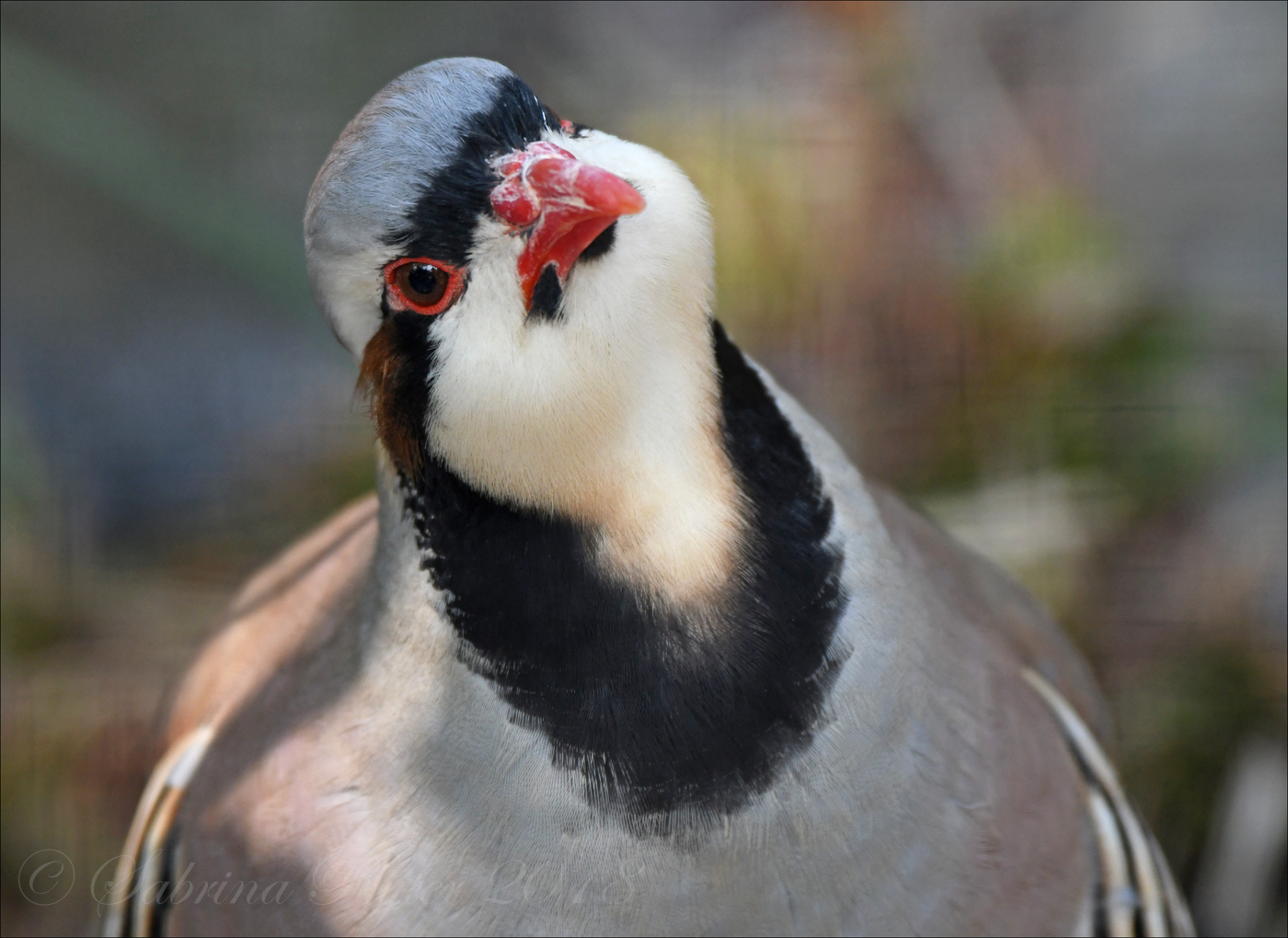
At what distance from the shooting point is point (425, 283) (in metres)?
1.36

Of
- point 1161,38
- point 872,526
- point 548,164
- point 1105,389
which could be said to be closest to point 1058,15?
point 1161,38

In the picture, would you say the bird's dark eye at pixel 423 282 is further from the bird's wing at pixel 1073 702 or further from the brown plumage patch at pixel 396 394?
the bird's wing at pixel 1073 702

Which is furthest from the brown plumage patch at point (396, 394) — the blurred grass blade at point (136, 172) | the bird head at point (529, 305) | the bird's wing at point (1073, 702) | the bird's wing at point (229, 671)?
the blurred grass blade at point (136, 172)

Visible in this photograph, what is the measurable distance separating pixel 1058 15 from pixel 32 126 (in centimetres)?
266

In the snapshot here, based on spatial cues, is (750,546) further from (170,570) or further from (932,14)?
(932,14)

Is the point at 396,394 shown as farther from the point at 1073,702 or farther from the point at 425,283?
the point at 1073,702

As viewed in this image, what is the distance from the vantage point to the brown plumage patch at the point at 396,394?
1410 mm

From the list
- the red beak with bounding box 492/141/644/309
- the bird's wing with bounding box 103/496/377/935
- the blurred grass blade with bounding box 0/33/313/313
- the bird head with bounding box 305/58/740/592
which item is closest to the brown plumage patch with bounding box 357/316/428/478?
the bird head with bounding box 305/58/740/592

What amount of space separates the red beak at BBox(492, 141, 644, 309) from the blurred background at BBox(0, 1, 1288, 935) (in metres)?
1.78

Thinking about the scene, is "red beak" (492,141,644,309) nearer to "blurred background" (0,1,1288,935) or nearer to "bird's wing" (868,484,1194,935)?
"bird's wing" (868,484,1194,935)

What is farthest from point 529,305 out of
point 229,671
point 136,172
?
point 136,172

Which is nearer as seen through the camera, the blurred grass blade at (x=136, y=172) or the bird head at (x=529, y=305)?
the bird head at (x=529, y=305)

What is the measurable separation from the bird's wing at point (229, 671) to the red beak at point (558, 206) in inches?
27.9

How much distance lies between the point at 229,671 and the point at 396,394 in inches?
39.5
